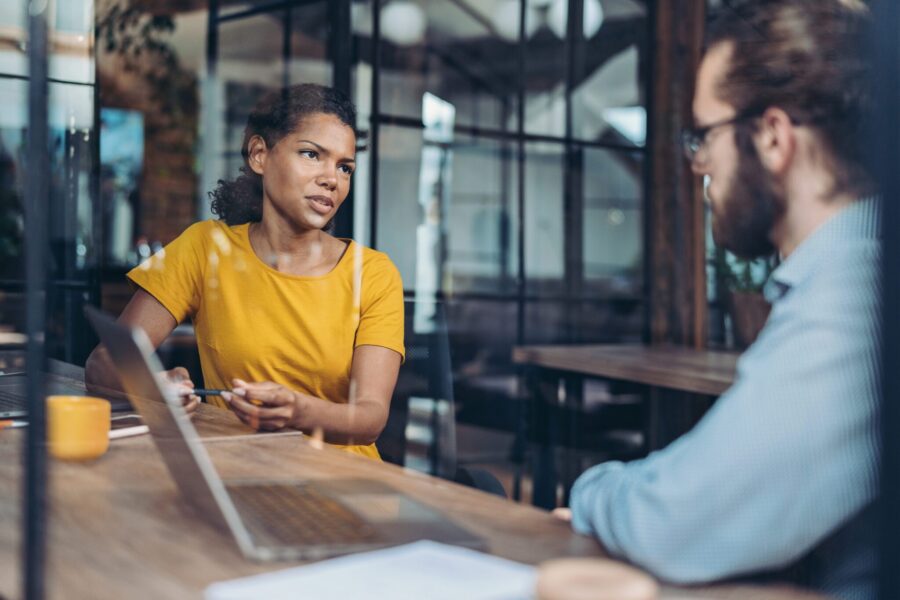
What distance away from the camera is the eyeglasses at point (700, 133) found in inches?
42.7

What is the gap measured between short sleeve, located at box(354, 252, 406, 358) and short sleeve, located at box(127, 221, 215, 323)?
368 millimetres

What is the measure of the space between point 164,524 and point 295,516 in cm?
15

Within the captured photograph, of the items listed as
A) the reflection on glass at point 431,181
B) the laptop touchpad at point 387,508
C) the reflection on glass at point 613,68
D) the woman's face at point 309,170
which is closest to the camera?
the laptop touchpad at point 387,508

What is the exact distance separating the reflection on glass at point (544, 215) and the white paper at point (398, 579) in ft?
11.3

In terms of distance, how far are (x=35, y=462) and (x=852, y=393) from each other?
31.0 inches

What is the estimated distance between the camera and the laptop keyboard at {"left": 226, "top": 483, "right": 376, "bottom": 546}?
3.61ft

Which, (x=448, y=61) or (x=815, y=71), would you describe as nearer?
(x=815, y=71)

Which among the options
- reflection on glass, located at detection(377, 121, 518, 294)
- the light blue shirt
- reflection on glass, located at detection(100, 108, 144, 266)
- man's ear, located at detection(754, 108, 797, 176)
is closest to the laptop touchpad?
the light blue shirt

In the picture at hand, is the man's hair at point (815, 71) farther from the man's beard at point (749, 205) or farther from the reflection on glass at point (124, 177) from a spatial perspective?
A: the reflection on glass at point (124, 177)

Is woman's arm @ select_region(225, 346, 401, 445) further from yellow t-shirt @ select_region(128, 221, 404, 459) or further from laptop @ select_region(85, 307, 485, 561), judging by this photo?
laptop @ select_region(85, 307, 485, 561)

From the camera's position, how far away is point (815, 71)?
103cm

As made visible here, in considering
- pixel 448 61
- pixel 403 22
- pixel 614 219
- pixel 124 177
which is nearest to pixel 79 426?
pixel 403 22

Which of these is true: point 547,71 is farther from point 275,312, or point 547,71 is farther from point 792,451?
point 792,451

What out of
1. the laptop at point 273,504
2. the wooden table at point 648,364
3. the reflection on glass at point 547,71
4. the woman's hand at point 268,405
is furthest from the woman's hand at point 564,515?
the reflection on glass at point 547,71
